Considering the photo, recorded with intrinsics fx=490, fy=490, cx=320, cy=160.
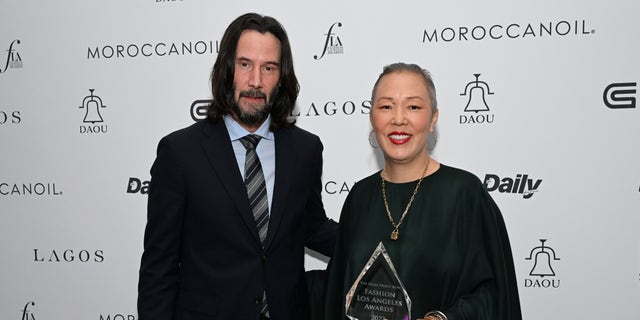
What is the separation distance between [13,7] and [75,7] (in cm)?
50

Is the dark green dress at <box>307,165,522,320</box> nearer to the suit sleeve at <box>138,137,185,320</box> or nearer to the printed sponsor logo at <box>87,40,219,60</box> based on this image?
the suit sleeve at <box>138,137,185,320</box>

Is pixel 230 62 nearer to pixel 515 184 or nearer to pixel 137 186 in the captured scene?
pixel 137 186

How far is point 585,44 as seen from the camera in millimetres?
2699

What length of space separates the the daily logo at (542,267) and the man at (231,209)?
1463 millimetres

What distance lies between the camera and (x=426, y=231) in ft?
5.62

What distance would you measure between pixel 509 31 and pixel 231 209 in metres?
1.88

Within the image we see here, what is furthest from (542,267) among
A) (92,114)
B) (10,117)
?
(10,117)

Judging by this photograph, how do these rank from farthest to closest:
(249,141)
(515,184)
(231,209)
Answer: (515,184) → (249,141) → (231,209)

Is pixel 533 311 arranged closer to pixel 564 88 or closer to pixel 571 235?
pixel 571 235

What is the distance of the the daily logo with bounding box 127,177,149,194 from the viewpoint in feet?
10.6

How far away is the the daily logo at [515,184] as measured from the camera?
2785mm

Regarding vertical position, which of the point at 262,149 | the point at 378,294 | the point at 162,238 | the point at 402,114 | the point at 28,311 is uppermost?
the point at 402,114

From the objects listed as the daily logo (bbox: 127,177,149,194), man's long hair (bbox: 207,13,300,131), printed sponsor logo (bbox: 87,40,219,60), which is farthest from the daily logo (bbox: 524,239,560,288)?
the daily logo (bbox: 127,177,149,194)

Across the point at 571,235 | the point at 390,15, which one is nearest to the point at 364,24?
the point at 390,15
